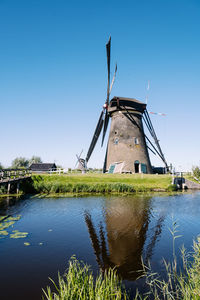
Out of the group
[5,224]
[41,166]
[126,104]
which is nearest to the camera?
[5,224]

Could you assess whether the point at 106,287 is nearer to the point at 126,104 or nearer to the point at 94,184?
the point at 94,184

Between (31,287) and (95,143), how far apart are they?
2469 centimetres

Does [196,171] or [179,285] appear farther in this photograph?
[196,171]

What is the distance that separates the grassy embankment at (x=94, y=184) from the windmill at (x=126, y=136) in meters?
3.64

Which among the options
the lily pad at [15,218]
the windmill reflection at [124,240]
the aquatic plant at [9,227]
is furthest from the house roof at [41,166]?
the windmill reflection at [124,240]

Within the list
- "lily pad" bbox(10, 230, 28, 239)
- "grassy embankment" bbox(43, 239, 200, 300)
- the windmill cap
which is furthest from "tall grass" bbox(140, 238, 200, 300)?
the windmill cap

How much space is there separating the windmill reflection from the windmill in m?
14.6

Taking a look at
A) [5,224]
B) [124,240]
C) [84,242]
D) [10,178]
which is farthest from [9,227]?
[10,178]

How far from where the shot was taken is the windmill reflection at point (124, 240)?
5243 mm

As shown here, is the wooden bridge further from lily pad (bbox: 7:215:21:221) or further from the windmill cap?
the windmill cap

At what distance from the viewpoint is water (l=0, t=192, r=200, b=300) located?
184 inches

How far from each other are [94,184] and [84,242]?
12674mm

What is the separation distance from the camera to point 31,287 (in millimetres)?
4176

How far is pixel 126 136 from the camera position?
26.2 m
